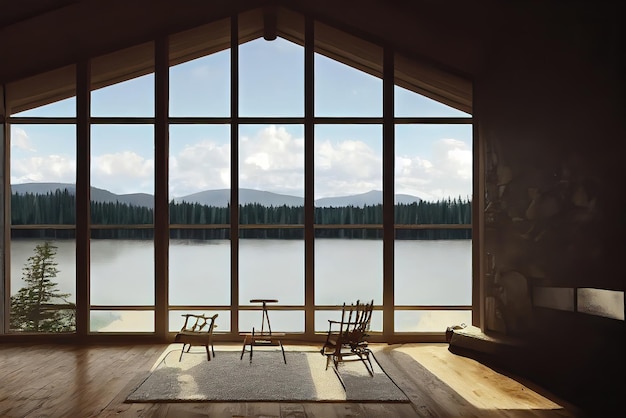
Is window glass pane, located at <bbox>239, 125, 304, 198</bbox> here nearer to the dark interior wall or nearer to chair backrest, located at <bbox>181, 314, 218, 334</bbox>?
chair backrest, located at <bbox>181, 314, 218, 334</bbox>

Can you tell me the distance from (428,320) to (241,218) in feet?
10.3

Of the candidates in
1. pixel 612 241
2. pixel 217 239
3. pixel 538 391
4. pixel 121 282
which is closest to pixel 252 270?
pixel 217 239

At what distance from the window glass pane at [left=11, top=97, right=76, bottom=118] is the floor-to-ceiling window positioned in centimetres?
3

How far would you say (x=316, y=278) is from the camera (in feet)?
32.1

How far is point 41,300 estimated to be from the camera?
31.7 ft

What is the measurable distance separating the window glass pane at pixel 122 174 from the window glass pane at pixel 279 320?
2.03m

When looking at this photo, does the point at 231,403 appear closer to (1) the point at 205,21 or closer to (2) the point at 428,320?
(2) the point at 428,320

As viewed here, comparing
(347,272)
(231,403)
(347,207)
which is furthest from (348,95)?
(231,403)

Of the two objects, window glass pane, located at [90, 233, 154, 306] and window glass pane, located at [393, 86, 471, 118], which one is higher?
window glass pane, located at [393, 86, 471, 118]

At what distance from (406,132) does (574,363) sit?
4.64 meters

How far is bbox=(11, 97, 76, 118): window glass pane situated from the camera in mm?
9734

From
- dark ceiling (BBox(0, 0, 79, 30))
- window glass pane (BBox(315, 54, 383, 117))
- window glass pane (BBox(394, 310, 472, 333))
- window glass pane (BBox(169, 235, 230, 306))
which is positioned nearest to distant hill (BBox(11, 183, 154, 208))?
window glass pane (BBox(169, 235, 230, 306))

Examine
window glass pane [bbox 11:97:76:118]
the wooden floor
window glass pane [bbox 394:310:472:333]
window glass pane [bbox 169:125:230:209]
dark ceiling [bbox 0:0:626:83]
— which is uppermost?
dark ceiling [bbox 0:0:626:83]

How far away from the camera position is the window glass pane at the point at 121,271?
9648 millimetres
